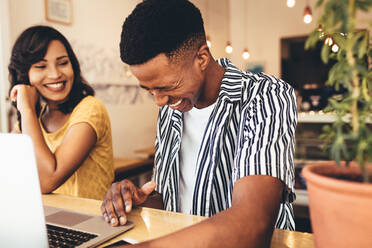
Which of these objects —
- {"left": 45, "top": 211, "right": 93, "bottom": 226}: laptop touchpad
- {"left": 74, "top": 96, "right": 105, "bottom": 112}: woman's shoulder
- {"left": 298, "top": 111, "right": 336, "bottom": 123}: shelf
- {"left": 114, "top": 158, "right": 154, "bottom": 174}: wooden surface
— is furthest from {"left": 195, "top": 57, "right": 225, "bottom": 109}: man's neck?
{"left": 298, "top": 111, "right": 336, "bottom": 123}: shelf

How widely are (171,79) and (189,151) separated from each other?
0.42 metres

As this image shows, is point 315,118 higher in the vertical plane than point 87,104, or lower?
lower

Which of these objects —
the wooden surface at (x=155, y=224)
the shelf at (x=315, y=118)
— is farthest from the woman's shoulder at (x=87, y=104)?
the shelf at (x=315, y=118)

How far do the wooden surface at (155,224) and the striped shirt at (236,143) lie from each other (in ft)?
0.33

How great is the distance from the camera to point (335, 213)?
0.40 meters

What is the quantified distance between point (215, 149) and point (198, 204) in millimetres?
212

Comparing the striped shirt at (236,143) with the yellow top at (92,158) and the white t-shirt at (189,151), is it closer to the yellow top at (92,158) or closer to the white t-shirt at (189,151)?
the white t-shirt at (189,151)

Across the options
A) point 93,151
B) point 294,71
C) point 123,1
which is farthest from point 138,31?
point 294,71

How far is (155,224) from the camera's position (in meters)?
0.98

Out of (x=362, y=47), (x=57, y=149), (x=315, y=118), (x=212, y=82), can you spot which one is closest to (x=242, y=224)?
(x=362, y=47)

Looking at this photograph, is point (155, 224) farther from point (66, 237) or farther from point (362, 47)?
point (362, 47)

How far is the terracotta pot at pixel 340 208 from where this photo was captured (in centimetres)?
38

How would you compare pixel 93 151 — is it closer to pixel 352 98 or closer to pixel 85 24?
pixel 352 98

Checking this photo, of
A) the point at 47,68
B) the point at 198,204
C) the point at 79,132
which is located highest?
the point at 47,68
